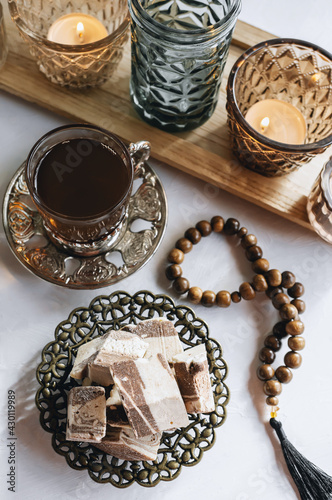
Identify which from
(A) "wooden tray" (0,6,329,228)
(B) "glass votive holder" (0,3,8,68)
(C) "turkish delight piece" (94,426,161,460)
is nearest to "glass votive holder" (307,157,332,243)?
(A) "wooden tray" (0,6,329,228)

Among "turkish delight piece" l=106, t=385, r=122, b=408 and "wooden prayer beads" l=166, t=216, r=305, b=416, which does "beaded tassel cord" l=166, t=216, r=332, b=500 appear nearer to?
"wooden prayer beads" l=166, t=216, r=305, b=416

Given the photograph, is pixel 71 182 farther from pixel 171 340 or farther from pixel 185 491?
pixel 185 491

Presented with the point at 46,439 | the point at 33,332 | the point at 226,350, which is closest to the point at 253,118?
the point at 226,350

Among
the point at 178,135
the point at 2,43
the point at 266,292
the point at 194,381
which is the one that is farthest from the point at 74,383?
the point at 2,43

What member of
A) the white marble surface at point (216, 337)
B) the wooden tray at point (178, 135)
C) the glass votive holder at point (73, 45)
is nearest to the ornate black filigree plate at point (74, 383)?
the white marble surface at point (216, 337)

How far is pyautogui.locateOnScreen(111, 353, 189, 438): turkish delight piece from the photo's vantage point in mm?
664

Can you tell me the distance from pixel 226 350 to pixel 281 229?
0.22m

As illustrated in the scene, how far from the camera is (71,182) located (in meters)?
0.77

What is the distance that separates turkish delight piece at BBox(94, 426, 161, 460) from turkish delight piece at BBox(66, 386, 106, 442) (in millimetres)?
31

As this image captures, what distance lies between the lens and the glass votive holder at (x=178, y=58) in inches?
28.1

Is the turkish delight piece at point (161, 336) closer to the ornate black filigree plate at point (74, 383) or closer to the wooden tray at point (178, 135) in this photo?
the ornate black filigree plate at point (74, 383)

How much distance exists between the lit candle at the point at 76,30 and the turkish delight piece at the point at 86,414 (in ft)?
1.86

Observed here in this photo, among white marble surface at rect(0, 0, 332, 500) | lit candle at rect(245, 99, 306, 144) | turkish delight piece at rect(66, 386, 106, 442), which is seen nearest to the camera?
turkish delight piece at rect(66, 386, 106, 442)

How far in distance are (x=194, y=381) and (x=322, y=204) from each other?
1.07ft
